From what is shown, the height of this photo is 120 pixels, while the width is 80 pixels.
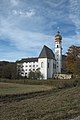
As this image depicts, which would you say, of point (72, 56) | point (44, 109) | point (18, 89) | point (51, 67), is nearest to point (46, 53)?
point (51, 67)

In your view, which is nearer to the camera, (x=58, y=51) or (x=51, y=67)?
(x=51, y=67)

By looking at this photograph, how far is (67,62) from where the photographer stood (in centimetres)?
7131

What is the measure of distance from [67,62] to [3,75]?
30.1m

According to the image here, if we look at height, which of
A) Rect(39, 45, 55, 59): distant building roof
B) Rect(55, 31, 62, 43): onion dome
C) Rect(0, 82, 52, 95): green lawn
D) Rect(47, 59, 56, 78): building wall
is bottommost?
Rect(0, 82, 52, 95): green lawn

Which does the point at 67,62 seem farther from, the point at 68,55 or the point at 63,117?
the point at 63,117

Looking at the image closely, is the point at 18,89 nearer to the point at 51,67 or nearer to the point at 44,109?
the point at 44,109

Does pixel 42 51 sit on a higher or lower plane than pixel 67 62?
higher

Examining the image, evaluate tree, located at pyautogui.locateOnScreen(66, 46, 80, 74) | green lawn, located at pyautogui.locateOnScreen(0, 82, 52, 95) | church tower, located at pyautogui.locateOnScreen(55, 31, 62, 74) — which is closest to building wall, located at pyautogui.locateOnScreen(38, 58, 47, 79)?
church tower, located at pyautogui.locateOnScreen(55, 31, 62, 74)

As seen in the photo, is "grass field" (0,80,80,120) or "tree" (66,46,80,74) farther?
"tree" (66,46,80,74)

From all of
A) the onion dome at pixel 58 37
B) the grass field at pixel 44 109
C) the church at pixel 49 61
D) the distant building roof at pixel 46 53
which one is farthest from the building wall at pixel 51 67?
the grass field at pixel 44 109

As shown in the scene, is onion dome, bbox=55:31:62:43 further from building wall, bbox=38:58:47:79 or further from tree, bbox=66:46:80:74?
tree, bbox=66:46:80:74

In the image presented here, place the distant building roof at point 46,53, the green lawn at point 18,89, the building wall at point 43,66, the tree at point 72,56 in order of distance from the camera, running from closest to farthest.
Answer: the green lawn at point 18,89
the tree at point 72,56
the building wall at point 43,66
the distant building roof at point 46,53

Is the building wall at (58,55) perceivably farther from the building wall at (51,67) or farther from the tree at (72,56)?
the tree at (72,56)

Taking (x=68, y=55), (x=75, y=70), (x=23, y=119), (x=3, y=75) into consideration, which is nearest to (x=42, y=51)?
(x=3, y=75)
